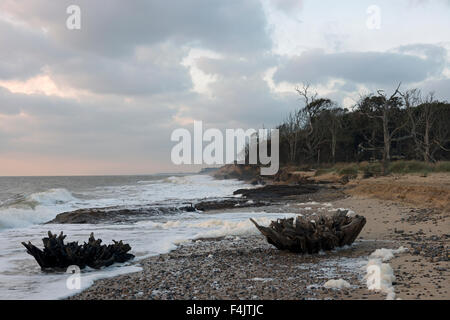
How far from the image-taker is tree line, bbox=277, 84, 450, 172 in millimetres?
40312

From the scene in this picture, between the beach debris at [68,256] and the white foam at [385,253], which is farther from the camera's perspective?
the beach debris at [68,256]

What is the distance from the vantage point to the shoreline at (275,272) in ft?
16.7

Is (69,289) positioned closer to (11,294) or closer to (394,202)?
(11,294)

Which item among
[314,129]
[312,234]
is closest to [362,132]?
[314,129]

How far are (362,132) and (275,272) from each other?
45609mm

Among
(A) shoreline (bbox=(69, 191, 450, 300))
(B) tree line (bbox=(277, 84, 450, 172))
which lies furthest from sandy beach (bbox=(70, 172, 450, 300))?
(B) tree line (bbox=(277, 84, 450, 172))

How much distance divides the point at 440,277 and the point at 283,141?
2270 inches

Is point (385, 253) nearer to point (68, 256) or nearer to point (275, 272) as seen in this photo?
point (275, 272)

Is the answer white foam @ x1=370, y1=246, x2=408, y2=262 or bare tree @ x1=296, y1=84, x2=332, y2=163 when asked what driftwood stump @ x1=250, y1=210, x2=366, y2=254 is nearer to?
white foam @ x1=370, y1=246, x2=408, y2=262

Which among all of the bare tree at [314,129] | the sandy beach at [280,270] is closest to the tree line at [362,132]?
the bare tree at [314,129]

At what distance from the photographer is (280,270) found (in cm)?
646

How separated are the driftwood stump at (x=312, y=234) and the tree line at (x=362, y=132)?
102 feet

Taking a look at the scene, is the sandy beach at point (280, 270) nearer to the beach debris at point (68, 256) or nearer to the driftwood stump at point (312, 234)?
the driftwood stump at point (312, 234)
